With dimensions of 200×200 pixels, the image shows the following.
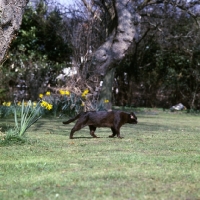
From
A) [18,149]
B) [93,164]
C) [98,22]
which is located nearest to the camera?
[93,164]

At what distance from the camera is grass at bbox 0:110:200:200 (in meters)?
4.97

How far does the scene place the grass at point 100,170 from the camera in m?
4.97

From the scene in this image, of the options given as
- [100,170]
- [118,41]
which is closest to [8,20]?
[100,170]

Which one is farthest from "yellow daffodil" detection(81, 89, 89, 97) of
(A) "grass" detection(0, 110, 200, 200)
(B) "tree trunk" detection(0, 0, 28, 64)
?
(B) "tree trunk" detection(0, 0, 28, 64)

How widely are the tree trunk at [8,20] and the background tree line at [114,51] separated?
762 centimetres

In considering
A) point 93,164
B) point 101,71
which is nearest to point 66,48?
point 101,71

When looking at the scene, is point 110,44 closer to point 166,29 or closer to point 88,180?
point 166,29

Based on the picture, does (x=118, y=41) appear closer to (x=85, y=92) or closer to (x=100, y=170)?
(x=85, y=92)

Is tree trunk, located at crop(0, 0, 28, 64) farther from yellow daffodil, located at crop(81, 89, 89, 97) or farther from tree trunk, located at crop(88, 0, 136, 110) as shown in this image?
yellow daffodil, located at crop(81, 89, 89, 97)

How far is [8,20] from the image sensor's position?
29.0 ft

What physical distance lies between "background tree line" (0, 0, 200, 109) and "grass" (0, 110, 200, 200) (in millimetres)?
8360

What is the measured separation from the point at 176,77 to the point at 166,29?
239 cm

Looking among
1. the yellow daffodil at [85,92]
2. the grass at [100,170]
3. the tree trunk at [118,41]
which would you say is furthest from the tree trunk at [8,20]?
the yellow daffodil at [85,92]

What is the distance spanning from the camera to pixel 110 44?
1661 centimetres
